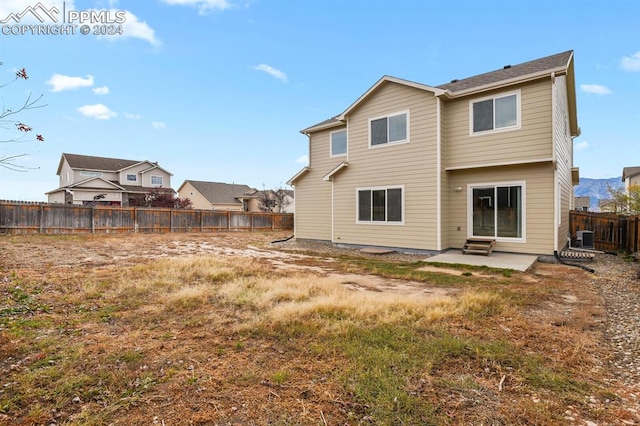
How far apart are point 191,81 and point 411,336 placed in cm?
1778

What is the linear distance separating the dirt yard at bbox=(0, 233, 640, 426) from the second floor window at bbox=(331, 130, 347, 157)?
905 centimetres

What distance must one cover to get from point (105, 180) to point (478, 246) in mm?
33172

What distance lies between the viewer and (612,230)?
11.3m

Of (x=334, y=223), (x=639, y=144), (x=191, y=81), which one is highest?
(x=191, y=81)

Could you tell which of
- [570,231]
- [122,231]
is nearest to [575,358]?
[570,231]

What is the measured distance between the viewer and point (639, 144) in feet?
80.2

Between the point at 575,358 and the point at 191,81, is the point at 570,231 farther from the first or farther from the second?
the point at 191,81

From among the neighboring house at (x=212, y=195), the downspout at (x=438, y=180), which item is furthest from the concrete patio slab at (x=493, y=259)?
the neighboring house at (x=212, y=195)

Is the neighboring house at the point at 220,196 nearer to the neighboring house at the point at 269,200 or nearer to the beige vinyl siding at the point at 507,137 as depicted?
the neighboring house at the point at 269,200

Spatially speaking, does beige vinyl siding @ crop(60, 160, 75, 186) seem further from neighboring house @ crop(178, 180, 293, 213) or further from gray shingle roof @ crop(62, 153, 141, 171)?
neighboring house @ crop(178, 180, 293, 213)

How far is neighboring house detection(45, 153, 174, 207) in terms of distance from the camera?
29.3 m

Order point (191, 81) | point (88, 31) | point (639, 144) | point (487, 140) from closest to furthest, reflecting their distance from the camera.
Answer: point (88, 31)
point (487, 140)
point (191, 81)
point (639, 144)

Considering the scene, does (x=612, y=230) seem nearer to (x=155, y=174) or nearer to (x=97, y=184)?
(x=97, y=184)

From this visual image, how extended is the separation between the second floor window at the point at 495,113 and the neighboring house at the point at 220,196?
2904 cm
